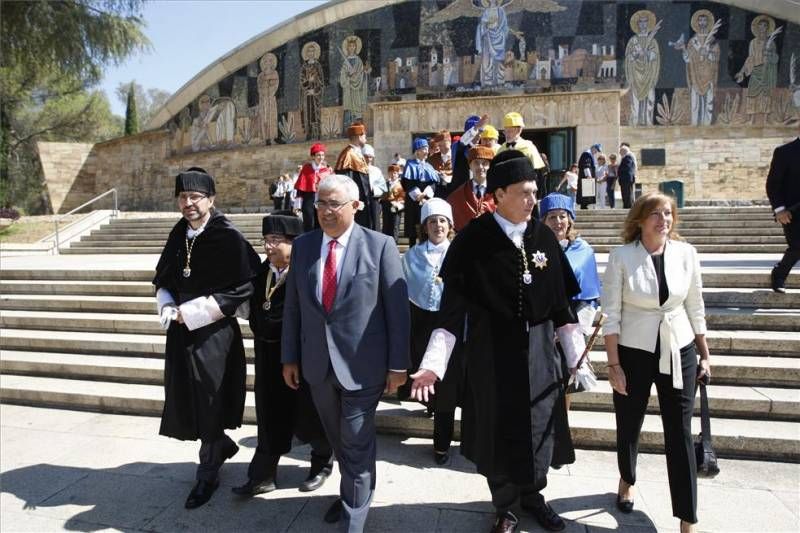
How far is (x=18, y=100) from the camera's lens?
28.5 metres

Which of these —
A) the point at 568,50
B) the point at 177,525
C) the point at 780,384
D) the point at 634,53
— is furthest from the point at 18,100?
the point at 780,384

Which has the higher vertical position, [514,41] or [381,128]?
[514,41]

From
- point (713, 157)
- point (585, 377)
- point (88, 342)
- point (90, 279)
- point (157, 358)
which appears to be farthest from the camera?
point (713, 157)

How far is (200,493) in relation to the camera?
335 centimetres

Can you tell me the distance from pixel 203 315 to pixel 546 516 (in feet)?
8.16

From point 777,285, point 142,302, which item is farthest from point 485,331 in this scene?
point 142,302

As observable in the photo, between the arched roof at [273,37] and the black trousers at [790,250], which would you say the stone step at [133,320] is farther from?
the arched roof at [273,37]

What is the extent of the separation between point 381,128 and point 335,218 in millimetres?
19522

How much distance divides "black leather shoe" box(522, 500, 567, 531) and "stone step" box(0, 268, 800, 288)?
442cm

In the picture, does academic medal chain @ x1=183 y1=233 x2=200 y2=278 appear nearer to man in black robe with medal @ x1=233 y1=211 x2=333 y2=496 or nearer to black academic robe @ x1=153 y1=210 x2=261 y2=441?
black academic robe @ x1=153 y1=210 x2=261 y2=441

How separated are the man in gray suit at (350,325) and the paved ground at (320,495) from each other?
586 mm

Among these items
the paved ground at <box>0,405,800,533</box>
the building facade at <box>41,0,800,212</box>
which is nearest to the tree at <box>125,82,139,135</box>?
the building facade at <box>41,0,800,212</box>

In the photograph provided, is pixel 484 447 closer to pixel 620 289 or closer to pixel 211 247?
pixel 620 289

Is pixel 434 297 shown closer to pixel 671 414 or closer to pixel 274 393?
pixel 274 393
